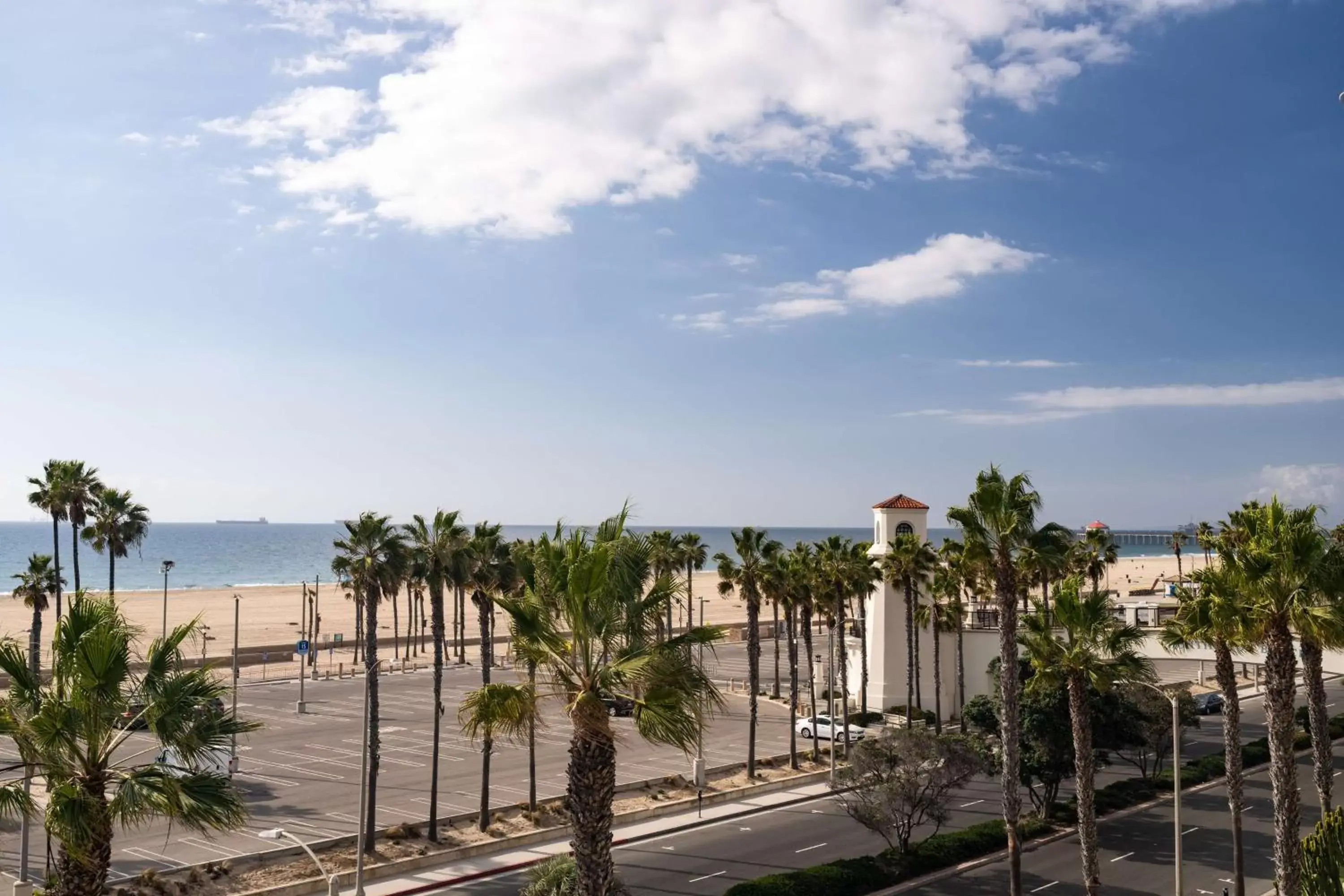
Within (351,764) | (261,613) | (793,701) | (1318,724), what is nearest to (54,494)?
(351,764)

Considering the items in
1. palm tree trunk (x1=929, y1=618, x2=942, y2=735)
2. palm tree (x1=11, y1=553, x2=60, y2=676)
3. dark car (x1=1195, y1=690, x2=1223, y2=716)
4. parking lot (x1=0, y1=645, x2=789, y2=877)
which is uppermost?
palm tree (x1=11, y1=553, x2=60, y2=676)

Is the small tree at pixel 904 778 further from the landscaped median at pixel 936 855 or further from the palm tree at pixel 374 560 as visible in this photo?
the palm tree at pixel 374 560

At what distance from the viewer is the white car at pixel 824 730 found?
58062mm

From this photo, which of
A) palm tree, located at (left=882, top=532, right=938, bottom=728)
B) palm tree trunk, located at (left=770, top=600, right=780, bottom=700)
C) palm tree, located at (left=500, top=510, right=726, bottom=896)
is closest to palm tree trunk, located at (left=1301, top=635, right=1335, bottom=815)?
palm tree, located at (left=500, top=510, right=726, bottom=896)

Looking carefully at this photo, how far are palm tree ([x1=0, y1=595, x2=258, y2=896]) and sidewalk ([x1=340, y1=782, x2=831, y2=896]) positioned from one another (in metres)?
17.2

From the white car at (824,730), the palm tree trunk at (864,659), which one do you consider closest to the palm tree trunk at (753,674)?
the white car at (824,730)

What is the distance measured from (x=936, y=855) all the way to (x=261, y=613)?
12600 cm

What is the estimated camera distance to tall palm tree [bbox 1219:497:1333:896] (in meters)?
25.3

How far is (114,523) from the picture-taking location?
6041cm

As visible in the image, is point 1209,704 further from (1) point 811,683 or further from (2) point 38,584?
(2) point 38,584

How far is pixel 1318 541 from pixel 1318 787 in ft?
31.2

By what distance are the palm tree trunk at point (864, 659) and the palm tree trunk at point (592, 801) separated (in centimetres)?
4803

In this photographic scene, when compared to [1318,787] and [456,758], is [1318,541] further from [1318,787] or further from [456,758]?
[456,758]

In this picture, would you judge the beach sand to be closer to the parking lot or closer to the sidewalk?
the parking lot
